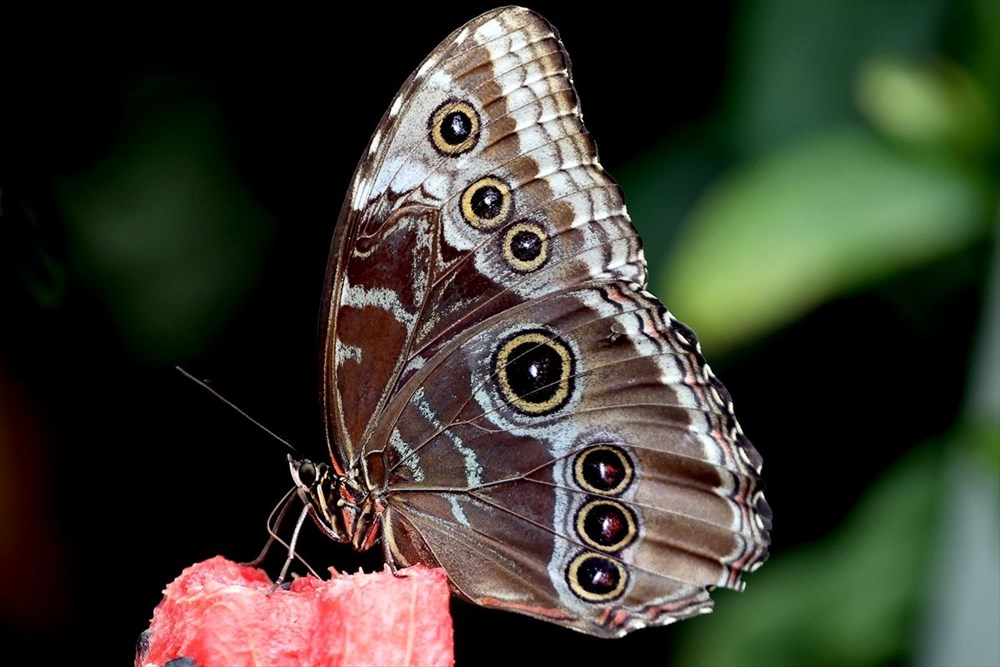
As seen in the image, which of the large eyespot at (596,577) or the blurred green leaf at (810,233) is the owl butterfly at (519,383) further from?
the blurred green leaf at (810,233)

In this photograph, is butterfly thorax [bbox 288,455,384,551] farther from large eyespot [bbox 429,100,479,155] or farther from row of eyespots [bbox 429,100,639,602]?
large eyespot [bbox 429,100,479,155]

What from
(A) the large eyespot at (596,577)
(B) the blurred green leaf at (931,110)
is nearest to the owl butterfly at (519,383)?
(A) the large eyespot at (596,577)

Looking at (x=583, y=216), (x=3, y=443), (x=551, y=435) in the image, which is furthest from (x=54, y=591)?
(x=583, y=216)

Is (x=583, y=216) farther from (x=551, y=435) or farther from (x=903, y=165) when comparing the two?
(x=903, y=165)

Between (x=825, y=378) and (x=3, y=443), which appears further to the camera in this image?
(x=825, y=378)

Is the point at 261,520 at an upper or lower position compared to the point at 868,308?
lower
